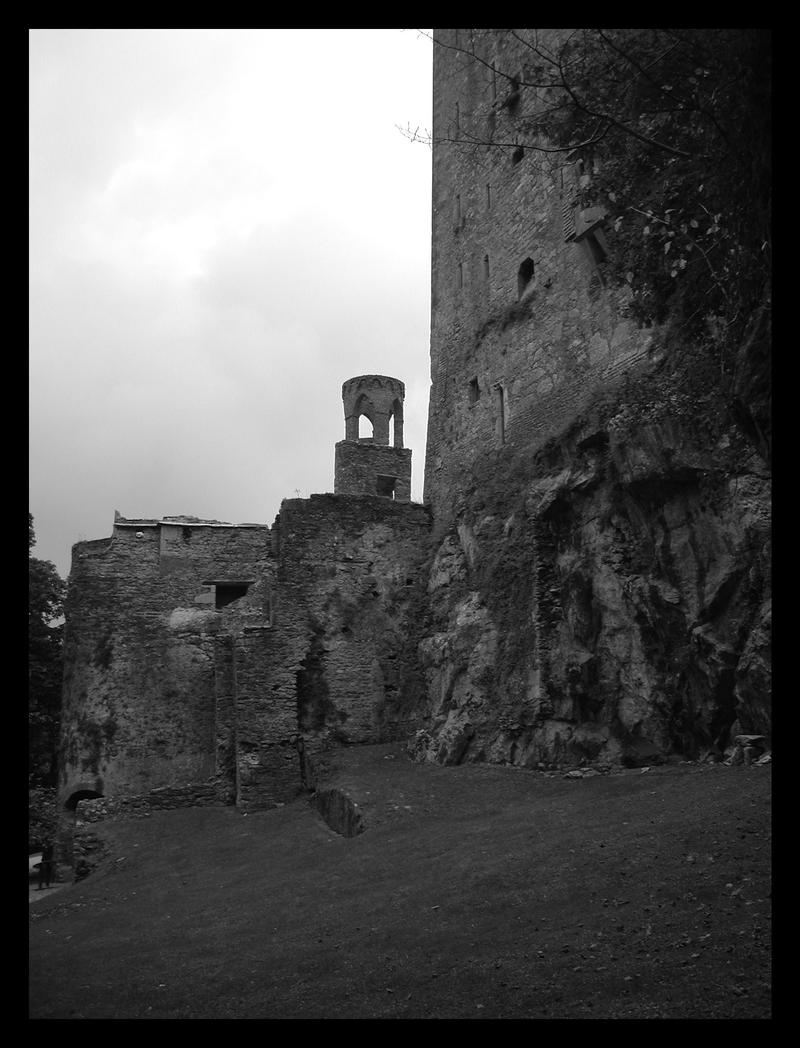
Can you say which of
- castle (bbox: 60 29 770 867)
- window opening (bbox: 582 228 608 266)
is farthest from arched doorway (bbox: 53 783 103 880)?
window opening (bbox: 582 228 608 266)

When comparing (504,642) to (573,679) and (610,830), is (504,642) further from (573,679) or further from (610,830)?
(610,830)

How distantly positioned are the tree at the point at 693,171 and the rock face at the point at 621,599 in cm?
289

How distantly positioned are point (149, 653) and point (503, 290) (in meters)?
13.1

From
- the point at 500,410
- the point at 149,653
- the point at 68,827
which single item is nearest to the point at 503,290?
the point at 500,410

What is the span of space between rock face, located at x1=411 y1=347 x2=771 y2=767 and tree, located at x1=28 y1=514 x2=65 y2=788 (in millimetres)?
13063

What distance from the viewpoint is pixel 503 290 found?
24.2m

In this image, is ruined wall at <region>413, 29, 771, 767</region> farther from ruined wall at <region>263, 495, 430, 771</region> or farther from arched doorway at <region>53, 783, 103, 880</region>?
arched doorway at <region>53, 783, 103, 880</region>

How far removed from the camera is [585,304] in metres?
20.8

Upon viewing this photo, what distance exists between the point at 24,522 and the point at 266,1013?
5.71 m

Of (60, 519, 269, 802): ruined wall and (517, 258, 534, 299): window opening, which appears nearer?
(517, 258, 534, 299): window opening

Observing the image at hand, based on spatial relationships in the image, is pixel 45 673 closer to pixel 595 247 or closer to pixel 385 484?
pixel 385 484

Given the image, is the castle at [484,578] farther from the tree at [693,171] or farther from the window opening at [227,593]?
the tree at [693,171]

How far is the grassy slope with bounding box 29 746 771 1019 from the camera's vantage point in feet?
24.5

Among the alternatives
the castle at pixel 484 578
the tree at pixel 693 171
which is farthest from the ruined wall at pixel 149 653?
the tree at pixel 693 171
